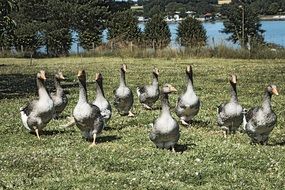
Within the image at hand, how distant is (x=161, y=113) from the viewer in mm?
11180

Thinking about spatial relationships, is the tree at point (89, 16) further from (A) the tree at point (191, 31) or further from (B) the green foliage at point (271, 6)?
(B) the green foliage at point (271, 6)

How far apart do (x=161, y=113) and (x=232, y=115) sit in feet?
6.99

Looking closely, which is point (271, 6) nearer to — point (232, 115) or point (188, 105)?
point (188, 105)

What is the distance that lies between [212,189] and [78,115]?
14.2 feet

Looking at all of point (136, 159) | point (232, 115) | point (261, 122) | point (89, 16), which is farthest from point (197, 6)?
point (136, 159)

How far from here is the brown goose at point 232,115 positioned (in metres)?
12.6

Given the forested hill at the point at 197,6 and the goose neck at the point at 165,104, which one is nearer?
the goose neck at the point at 165,104

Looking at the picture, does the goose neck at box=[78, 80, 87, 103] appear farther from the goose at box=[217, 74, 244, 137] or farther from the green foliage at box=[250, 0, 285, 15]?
the green foliage at box=[250, 0, 285, 15]

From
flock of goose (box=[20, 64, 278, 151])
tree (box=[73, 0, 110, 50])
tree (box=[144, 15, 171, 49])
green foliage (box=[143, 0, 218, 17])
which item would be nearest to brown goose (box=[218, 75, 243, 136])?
flock of goose (box=[20, 64, 278, 151])

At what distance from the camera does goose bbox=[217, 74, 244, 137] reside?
41.3 feet

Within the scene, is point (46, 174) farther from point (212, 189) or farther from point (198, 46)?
point (198, 46)

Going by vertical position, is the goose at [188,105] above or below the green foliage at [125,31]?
above

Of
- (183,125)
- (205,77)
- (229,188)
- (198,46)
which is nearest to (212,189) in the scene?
(229,188)

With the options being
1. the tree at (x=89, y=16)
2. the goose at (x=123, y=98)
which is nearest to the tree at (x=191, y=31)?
the tree at (x=89, y=16)
